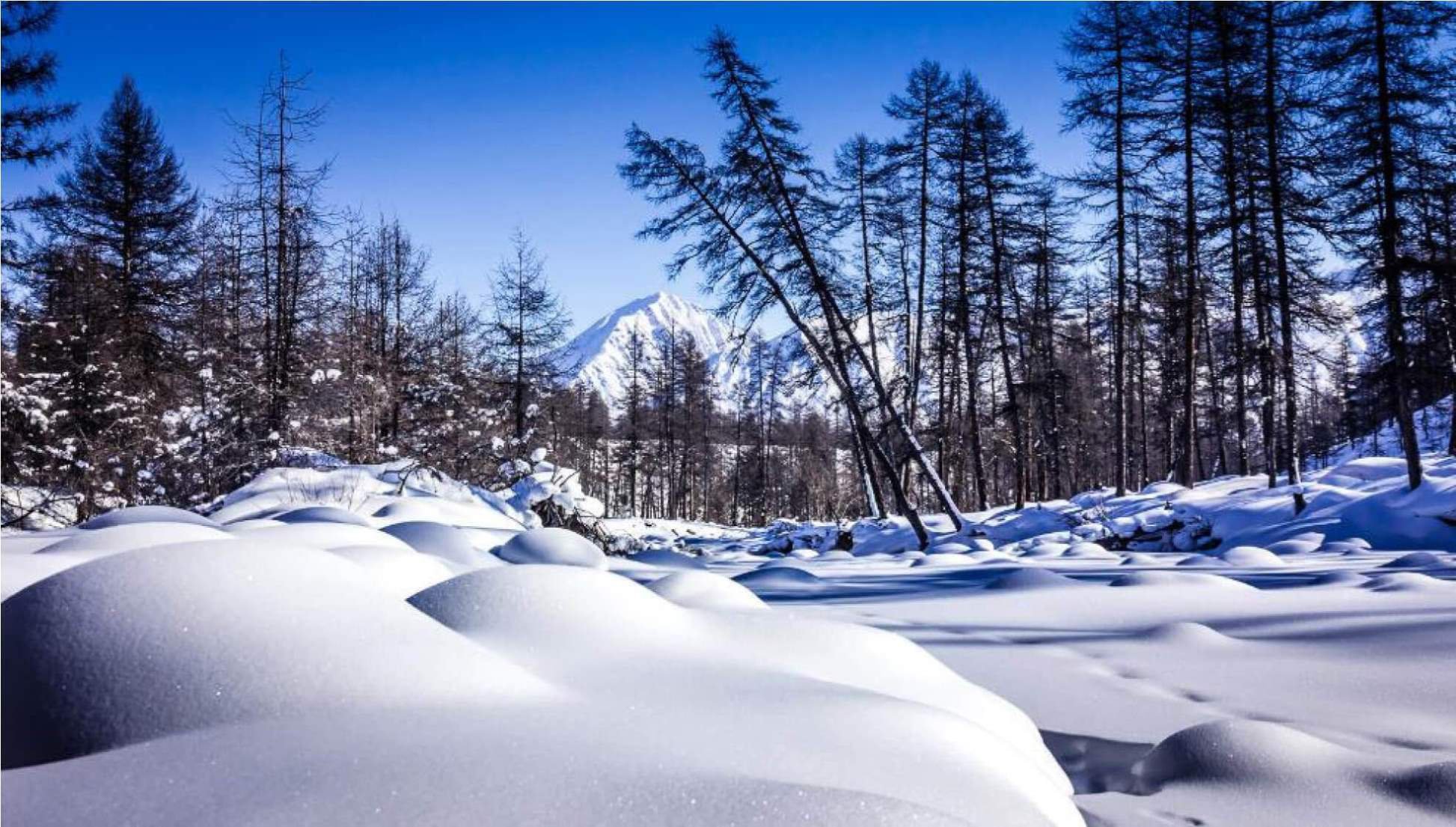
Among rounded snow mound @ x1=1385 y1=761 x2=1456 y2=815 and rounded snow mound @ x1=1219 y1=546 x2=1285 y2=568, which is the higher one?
rounded snow mound @ x1=1385 y1=761 x2=1456 y2=815

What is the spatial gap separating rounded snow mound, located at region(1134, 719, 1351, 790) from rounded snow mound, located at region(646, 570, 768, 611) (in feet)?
4.01

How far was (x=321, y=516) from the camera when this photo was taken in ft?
12.4

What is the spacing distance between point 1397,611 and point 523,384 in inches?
873

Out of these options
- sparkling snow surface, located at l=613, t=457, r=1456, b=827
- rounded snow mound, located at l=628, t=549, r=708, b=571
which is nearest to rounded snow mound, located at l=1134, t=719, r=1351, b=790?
sparkling snow surface, located at l=613, t=457, r=1456, b=827

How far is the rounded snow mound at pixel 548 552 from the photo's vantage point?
3730 millimetres

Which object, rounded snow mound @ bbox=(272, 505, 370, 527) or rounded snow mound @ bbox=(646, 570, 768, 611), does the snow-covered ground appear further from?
rounded snow mound @ bbox=(272, 505, 370, 527)

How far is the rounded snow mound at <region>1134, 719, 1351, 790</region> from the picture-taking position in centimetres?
142

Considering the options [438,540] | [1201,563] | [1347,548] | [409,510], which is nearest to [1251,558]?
[1201,563]

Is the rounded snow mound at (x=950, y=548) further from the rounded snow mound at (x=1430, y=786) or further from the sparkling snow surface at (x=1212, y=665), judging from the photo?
the rounded snow mound at (x=1430, y=786)

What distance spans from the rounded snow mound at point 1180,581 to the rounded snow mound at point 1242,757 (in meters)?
2.41

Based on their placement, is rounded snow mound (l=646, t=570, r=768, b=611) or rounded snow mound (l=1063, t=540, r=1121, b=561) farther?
rounded snow mound (l=1063, t=540, r=1121, b=561)

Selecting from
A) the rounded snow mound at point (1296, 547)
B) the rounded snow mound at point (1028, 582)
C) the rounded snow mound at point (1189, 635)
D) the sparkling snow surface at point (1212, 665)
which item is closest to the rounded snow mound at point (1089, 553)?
the sparkling snow surface at point (1212, 665)

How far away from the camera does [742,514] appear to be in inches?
1689

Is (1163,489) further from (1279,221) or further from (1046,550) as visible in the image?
(1046,550)
